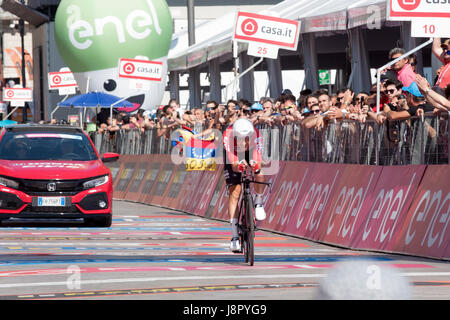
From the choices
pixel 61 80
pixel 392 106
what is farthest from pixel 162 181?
pixel 61 80

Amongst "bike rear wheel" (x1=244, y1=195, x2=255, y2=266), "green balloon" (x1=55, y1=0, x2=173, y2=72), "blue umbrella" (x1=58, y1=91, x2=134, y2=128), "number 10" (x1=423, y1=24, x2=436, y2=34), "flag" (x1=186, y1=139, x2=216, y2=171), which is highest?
"green balloon" (x1=55, y1=0, x2=173, y2=72)

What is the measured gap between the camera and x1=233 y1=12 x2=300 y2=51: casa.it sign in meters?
21.7

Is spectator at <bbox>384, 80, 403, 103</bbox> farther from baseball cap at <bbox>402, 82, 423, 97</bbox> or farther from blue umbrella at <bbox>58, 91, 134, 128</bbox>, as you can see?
blue umbrella at <bbox>58, 91, 134, 128</bbox>

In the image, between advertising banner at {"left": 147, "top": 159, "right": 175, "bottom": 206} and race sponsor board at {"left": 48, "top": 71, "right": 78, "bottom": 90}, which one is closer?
advertising banner at {"left": 147, "top": 159, "right": 175, "bottom": 206}

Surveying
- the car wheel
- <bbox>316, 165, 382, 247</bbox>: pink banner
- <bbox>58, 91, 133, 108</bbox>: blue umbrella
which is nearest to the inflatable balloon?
<bbox>58, 91, 133, 108</bbox>: blue umbrella

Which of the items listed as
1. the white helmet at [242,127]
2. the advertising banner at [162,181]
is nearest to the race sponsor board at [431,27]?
the white helmet at [242,127]

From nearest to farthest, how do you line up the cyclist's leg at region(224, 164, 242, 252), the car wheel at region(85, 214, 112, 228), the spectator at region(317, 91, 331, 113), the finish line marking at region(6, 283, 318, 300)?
the finish line marking at region(6, 283, 318, 300), the cyclist's leg at region(224, 164, 242, 252), the spectator at region(317, 91, 331, 113), the car wheel at region(85, 214, 112, 228)

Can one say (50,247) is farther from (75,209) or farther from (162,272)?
(162,272)

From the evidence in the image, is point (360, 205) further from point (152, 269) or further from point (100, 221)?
point (100, 221)

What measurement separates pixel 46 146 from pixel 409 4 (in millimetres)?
6795

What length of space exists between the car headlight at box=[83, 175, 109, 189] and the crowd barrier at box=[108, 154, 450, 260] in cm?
272

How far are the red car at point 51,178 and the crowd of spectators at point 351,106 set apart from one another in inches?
109
